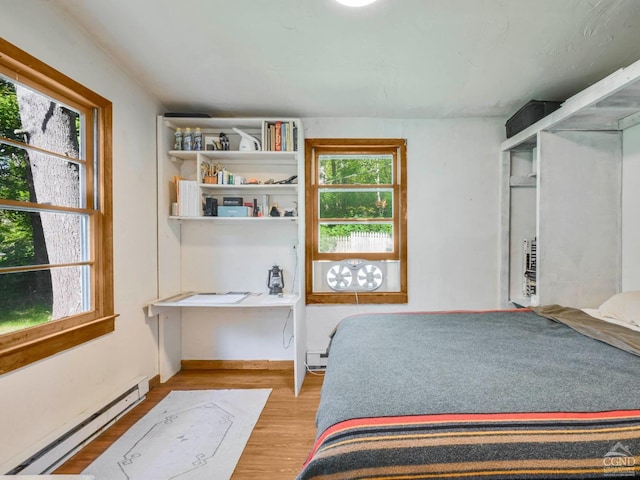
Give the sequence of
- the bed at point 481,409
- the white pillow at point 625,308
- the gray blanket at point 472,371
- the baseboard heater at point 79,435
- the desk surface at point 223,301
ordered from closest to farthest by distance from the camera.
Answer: the bed at point 481,409 → the gray blanket at point 472,371 → the baseboard heater at point 79,435 → the white pillow at point 625,308 → the desk surface at point 223,301

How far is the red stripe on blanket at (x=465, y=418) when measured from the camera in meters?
0.82

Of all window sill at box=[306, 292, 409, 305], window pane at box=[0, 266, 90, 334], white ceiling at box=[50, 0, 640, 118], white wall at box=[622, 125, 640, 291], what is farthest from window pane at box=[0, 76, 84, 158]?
white wall at box=[622, 125, 640, 291]

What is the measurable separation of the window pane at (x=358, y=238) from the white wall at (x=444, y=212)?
236 mm

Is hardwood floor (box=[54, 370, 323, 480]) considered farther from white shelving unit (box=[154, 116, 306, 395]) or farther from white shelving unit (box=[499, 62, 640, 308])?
white shelving unit (box=[499, 62, 640, 308])

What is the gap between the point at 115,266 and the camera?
2047 mm

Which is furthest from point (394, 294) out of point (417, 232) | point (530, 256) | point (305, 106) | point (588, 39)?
point (588, 39)

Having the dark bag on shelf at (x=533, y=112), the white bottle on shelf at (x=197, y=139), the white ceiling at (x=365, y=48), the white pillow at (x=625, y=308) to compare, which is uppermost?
the white ceiling at (x=365, y=48)

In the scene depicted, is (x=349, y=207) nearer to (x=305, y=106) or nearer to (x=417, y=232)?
(x=417, y=232)

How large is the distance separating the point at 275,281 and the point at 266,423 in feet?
3.68

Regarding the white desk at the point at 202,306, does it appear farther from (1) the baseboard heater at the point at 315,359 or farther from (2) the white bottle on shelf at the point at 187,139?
(2) the white bottle on shelf at the point at 187,139

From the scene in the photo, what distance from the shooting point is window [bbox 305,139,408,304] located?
288 centimetres

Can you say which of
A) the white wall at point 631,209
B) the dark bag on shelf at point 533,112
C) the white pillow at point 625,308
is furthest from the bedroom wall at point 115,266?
the white wall at point 631,209

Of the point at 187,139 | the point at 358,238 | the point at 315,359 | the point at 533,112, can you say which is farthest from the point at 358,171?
the point at 315,359

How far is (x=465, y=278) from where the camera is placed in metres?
2.84
